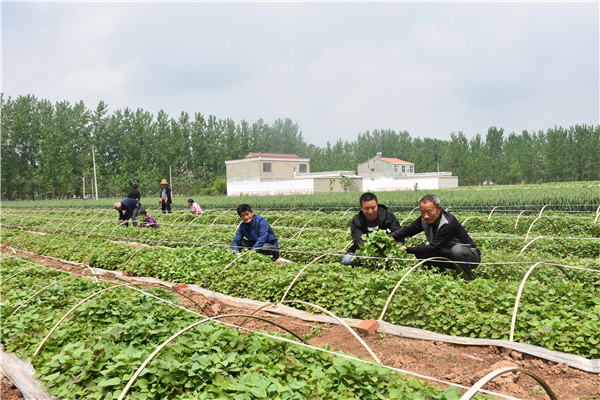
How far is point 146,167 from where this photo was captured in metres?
59.2

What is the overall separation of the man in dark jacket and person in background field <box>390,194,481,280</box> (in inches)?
23.6

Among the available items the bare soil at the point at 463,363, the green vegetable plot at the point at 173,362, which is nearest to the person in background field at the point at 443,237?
the bare soil at the point at 463,363

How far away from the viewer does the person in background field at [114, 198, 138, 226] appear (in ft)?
44.6

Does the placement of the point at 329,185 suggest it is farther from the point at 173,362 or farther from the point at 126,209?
the point at 173,362

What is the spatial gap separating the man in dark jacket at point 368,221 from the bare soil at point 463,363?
5.45 feet

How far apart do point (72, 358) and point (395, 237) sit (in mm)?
4074

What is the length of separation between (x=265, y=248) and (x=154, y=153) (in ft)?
188

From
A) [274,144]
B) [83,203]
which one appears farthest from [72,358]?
[274,144]

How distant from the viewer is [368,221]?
21.2 feet

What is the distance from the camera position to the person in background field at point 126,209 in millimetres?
13591

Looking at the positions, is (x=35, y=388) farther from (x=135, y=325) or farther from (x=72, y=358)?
(x=135, y=325)

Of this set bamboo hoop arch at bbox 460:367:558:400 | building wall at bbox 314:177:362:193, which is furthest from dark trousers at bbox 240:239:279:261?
building wall at bbox 314:177:362:193

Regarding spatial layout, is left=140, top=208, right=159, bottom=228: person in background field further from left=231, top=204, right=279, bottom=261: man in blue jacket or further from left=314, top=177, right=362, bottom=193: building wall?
left=314, top=177, right=362, bottom=193: building wall

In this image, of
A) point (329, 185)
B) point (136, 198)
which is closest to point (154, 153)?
point (329, 185)
